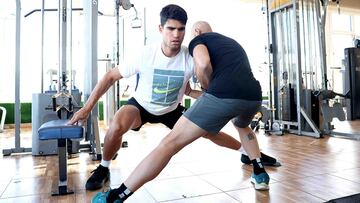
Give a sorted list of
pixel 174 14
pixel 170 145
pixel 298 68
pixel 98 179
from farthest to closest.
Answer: pixel 298 68 → pixel 98 179 → pixel 174 14 → pixel 170 145

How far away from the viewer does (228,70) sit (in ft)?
5.46

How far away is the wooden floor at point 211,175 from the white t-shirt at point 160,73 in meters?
0.66

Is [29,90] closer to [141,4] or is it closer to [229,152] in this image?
[141,4]

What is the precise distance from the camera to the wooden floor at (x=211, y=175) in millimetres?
1965

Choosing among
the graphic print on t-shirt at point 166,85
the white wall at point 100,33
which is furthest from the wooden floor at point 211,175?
the white wall at point 100,33

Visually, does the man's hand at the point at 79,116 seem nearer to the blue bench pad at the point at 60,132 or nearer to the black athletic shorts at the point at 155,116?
the blue bench pad at the point at 60,132

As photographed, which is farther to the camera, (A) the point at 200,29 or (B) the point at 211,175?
(B) the point at 211,175

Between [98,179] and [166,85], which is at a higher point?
[166,85]

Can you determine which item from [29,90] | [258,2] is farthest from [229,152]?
[258,2]

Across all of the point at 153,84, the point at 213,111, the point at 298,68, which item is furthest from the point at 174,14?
the point at 298,68

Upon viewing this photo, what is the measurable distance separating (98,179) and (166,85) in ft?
2.83

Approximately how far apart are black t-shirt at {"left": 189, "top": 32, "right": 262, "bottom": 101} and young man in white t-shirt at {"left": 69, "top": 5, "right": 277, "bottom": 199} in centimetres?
24

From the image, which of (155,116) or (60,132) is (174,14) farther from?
(60,132)

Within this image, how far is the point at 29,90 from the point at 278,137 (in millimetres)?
5272
